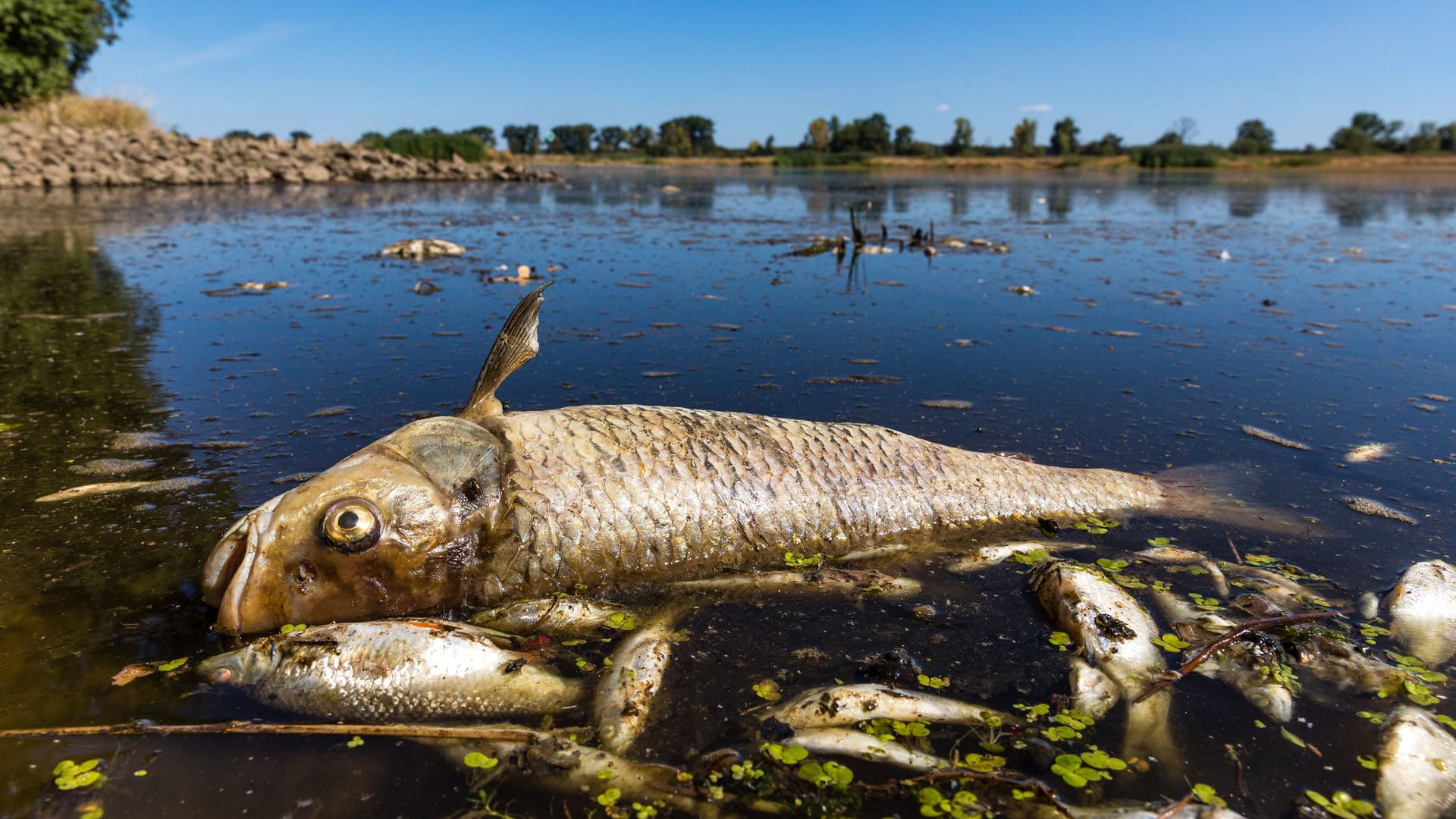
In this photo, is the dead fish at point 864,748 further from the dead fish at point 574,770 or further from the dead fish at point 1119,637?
the dead fish at point 1119,637

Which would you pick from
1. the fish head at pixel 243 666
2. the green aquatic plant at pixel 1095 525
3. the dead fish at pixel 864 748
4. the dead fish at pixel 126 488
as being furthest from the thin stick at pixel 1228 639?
the dead fish at pixel 126 488

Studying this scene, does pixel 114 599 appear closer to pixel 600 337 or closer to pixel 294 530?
pixel 294 530

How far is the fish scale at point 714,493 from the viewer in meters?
3.33

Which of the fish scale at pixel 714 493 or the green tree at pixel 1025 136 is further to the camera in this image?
the green tree at pixel 1025 136

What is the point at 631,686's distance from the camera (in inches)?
105

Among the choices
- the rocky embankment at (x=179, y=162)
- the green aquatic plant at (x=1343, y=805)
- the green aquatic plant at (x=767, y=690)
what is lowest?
the green aquatic plant at (x=1343, y=805)

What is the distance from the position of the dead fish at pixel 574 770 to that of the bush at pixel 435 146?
5451cm

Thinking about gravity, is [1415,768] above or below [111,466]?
below

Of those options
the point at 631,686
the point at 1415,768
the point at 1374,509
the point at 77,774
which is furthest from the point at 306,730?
the point at 1374,509

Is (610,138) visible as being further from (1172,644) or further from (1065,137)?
(1172,644)

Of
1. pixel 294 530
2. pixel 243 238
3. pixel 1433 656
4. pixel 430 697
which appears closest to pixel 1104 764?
pixel 1433 656

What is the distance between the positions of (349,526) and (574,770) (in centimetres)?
136

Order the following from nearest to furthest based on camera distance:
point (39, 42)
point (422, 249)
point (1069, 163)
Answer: point (422, 249), point (39, 42), point (1069, 163)

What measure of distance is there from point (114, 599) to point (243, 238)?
48.9ft
